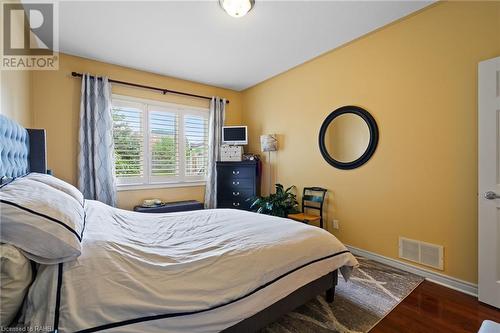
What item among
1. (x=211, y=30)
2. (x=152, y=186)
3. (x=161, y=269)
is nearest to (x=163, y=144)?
(x=152, y=186)

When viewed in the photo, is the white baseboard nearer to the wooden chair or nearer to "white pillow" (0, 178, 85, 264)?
the wooden chair

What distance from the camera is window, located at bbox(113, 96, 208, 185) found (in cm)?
355

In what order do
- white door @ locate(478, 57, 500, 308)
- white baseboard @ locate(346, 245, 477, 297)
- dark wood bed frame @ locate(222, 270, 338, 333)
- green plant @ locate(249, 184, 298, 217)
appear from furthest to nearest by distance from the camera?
1. green plant @ locate(249, 184, 298, 217)
2. white baseboard @ locate(346, 245, 477, 297)
3. white door @ locate(478, 57, 500, 308)
4. dark wood bed frame @ locate(222, 270, 338, 333)

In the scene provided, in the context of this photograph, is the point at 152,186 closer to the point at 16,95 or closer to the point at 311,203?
the point at 16,95

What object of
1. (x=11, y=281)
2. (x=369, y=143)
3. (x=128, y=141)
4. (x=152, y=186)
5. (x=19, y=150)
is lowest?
(x=11, y=281)

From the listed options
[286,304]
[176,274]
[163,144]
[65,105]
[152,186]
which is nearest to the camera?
[176,274]

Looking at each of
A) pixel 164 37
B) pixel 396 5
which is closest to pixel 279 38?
pixel 396 5

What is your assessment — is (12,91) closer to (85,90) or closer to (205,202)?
(85,90)

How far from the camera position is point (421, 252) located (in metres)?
2.34

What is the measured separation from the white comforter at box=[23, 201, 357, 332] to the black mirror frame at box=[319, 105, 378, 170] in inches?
57.0

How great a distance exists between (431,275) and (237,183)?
2.81m

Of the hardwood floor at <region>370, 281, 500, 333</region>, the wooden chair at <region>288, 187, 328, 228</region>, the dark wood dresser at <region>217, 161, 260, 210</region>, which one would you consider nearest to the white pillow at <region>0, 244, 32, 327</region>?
the hardwood floor at <region>370, 281, 500, 333</region>

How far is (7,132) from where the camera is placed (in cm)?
161

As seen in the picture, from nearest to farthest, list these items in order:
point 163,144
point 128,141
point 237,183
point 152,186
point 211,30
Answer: point 211,30 → point 128,141 → point 152,186 → point 163,144 → point 237,183
